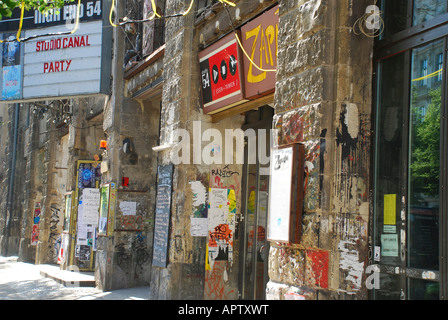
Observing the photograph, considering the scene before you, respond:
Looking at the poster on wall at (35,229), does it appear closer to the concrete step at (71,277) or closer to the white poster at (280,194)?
the concrete step at (71,277)

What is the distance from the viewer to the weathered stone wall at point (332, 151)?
214 inches

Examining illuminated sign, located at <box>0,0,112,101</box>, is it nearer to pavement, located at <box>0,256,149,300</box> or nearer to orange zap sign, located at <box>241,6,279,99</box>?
pavement, located at <box>0,256,149,300</box>

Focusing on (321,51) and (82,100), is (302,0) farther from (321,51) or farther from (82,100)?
(82,100)

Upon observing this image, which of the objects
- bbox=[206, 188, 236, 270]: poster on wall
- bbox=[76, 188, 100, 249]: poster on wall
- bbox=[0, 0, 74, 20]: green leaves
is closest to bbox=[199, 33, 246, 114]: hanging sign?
bbox=[206, 188, 236, 270]: poster on wall

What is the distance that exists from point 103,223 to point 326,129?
829cm

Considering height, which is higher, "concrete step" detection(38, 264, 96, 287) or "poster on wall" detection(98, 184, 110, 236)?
"poster on wall" detection(98, 184, 110, 236)

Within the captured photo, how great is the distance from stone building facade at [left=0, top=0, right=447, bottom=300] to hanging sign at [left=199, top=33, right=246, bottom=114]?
32mm

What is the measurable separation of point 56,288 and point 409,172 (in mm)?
9727

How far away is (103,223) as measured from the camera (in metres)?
12.8

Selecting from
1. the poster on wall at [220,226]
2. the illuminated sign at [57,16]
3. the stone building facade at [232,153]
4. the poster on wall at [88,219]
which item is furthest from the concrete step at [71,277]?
the illuminated sign at [57,16]

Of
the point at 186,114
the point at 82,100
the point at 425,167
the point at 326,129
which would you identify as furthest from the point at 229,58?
the point at 82,100

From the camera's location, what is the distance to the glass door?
16.4ft

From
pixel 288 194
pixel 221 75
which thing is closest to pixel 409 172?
pixel 288 194

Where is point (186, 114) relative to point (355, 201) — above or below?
above
